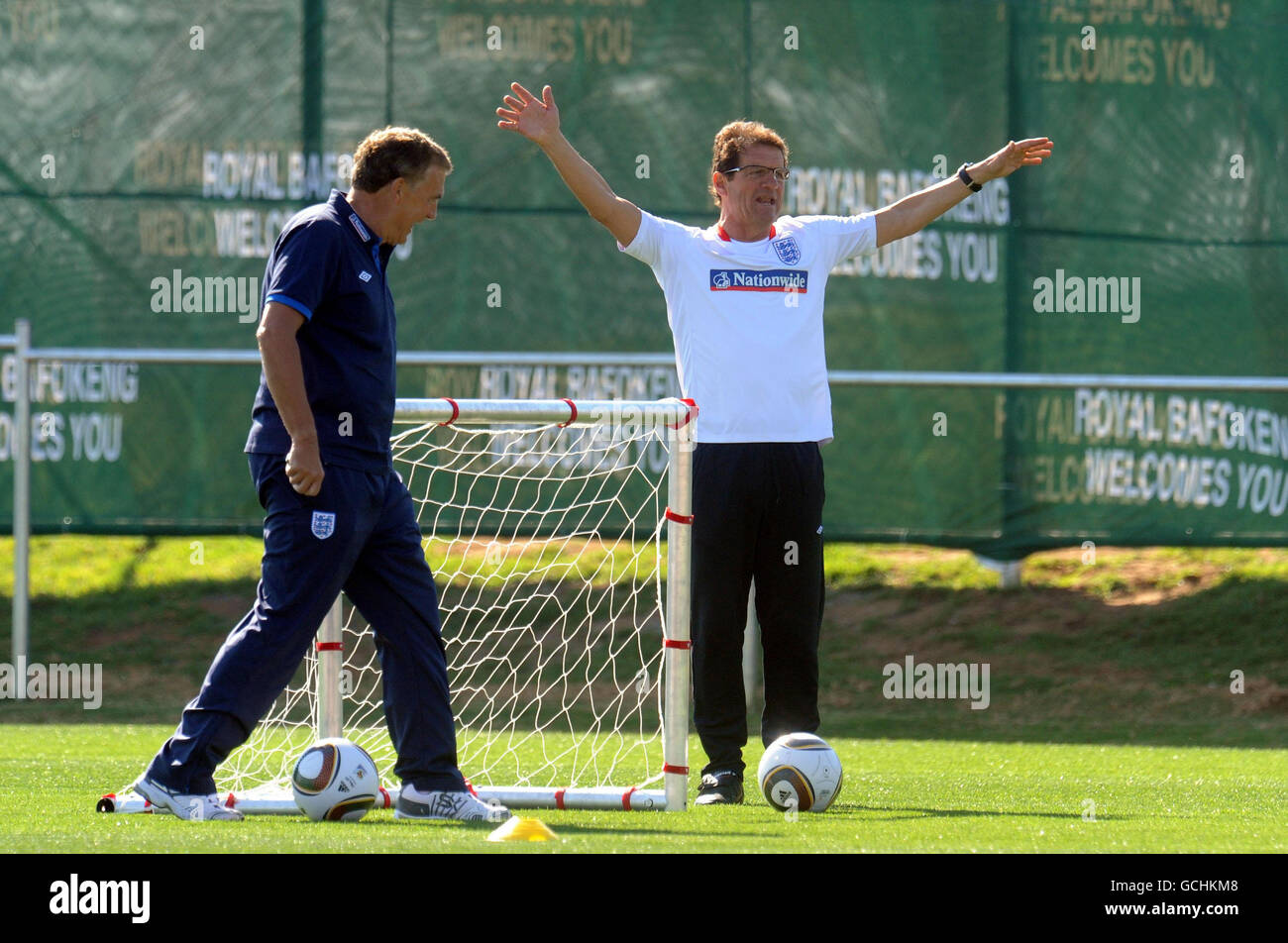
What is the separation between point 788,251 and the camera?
6.03 metres

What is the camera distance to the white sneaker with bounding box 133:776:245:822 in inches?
198

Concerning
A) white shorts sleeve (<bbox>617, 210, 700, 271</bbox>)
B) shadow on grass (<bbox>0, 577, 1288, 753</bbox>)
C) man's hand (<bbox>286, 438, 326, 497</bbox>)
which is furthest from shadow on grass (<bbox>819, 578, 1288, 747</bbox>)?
man's hand (<bbox>286, 438, 326, 497</bbox>)

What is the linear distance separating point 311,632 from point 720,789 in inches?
59.5

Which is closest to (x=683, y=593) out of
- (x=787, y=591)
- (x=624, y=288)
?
(x=787, y=591)

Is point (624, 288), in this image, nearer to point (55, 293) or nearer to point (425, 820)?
point (55, 293)

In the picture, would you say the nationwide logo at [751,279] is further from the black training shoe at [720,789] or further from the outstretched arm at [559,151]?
the black training shoe at [720,789]

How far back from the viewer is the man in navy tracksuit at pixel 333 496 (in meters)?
4.99

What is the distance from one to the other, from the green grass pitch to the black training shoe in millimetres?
102

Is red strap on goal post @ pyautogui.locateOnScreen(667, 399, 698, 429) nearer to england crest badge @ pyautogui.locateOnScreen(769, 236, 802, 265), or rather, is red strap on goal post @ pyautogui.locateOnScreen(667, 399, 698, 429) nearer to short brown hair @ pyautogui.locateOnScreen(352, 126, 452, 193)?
england crest badge @ pyautogui.locateOnScreen(769, 236, 802, 265)

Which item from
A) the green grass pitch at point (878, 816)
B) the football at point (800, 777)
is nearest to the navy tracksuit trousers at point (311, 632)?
the green grass pitch at point (878, 816)

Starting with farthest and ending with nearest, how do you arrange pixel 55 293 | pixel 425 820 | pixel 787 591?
pixel 55 293
pixel 787 591
pixel 425 820

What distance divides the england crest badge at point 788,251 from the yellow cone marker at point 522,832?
7.35 ft

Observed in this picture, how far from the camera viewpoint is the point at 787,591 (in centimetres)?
598
